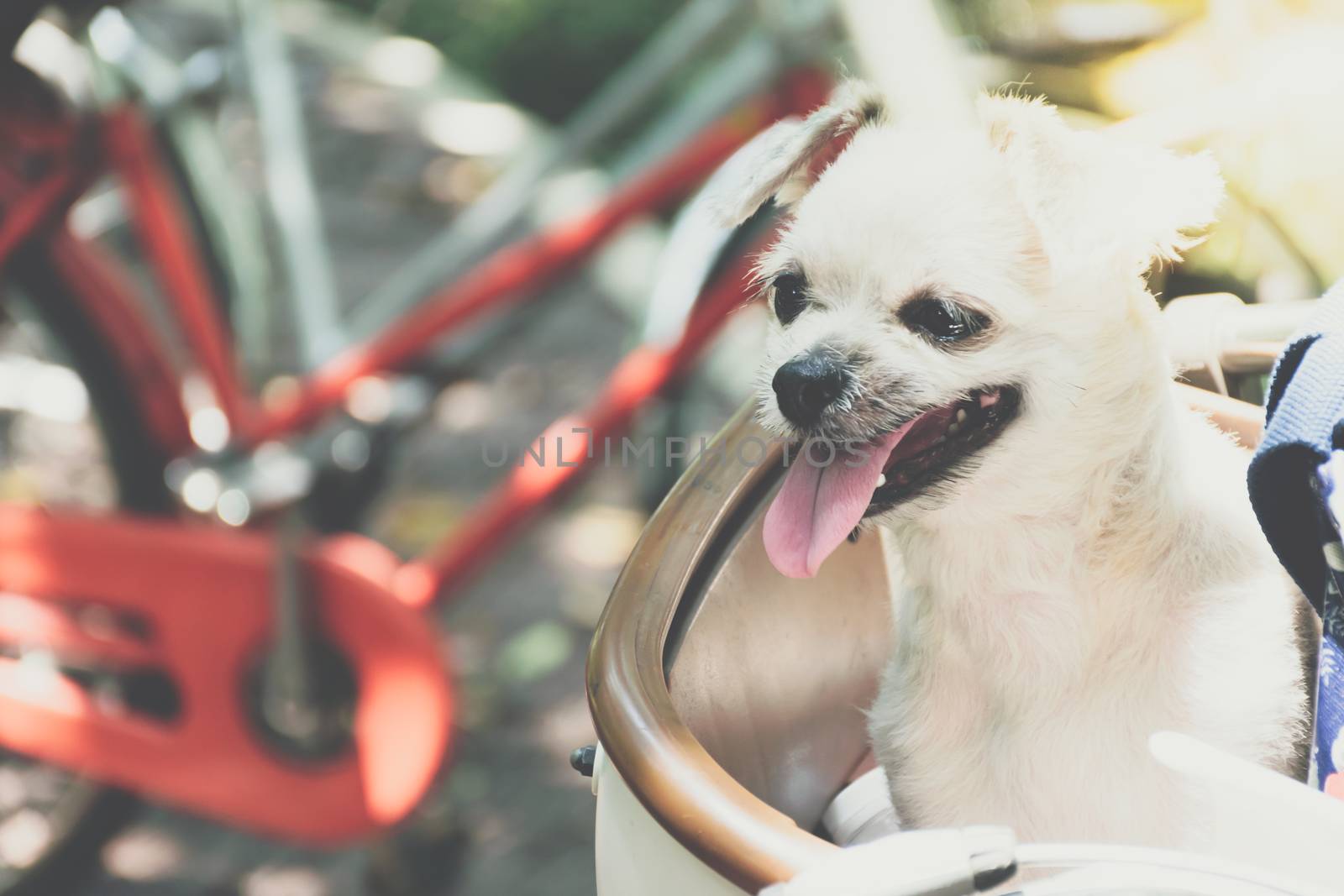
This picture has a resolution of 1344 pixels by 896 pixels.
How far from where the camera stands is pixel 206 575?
1.92 m

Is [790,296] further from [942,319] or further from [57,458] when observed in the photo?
[57,458]

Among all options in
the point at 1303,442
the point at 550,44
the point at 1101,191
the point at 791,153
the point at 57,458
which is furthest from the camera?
the point at 550,44

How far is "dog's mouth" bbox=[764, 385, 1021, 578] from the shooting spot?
0.95 meters

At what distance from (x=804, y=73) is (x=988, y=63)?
740 mm

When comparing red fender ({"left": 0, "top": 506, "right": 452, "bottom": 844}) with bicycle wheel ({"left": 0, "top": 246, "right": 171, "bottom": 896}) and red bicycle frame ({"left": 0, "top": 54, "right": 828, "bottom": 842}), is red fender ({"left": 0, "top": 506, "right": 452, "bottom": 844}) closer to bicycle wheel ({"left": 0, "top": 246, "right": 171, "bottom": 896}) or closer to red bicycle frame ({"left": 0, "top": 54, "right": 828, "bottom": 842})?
red bicycle frame ({"left": 0, "top": 54, "right": 828, "bottom": 842})

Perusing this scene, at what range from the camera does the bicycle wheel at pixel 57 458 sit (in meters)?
1.90

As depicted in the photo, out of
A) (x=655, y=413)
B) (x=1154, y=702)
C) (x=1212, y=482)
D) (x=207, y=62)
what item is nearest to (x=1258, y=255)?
(x=655, y=413)

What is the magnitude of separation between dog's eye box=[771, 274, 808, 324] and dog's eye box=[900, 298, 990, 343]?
0.11 meters

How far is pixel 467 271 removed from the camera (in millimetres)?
2758

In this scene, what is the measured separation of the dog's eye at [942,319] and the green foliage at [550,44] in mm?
3093

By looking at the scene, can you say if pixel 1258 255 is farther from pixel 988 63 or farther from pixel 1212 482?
pixel 1212 482

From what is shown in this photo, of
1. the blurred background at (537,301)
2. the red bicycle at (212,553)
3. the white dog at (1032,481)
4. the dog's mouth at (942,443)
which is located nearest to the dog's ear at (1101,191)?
the white dog at (1032,481)

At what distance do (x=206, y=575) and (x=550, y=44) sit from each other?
253 cm

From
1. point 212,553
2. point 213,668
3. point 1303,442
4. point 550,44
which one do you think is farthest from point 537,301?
point 550,44
